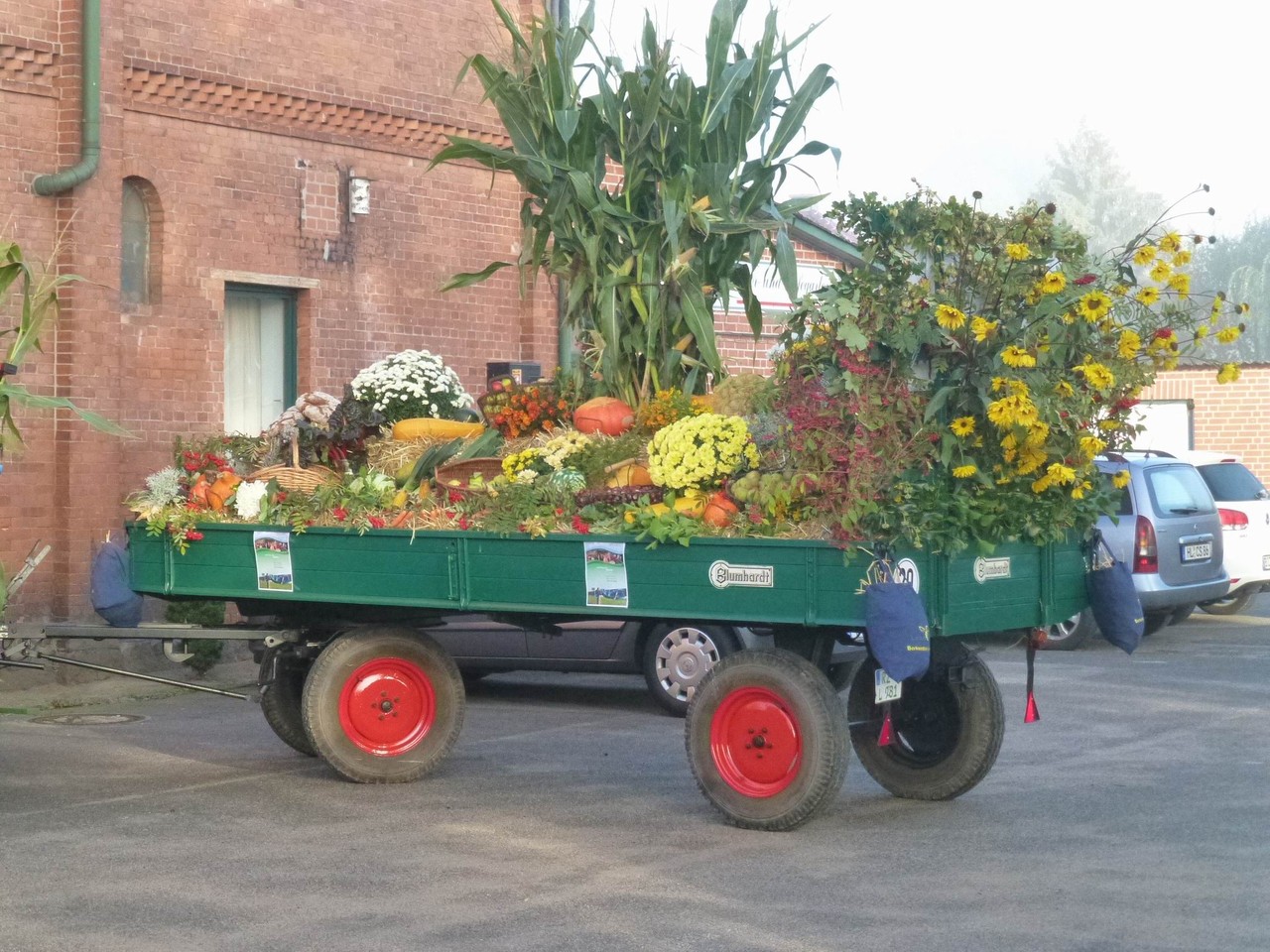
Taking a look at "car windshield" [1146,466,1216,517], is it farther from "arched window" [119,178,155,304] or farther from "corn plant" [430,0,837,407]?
"arched window" [119,178,155,304]

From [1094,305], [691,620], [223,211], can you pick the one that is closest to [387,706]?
[691,620]

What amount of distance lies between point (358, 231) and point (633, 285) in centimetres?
745

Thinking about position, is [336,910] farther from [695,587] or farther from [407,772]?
[407,772]

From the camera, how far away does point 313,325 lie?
16.5m

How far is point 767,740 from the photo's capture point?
313 inches

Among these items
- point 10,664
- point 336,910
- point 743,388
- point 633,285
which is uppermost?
point 633,285

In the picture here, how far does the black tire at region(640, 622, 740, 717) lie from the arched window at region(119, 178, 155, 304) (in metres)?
6.23

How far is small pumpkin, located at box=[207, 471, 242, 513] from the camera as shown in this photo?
9.66 metres

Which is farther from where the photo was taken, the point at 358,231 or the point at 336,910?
the point at 358,231

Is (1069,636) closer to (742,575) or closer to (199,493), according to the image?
(742,575)

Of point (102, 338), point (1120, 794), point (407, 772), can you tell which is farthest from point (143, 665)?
point (1120, 794)

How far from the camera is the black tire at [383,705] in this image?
30.6 feet

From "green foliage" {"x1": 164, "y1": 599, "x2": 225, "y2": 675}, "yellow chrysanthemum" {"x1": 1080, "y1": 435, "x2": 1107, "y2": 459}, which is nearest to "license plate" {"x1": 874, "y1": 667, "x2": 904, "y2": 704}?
"yellow chrysanthemum" {"x1": 1080, "y1": 435, "x2": 1107, "y2": 459}

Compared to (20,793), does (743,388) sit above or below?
above
